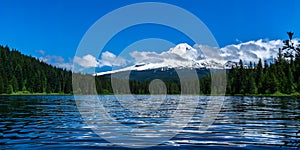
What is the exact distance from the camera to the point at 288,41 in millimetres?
12117

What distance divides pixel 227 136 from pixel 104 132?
8.11m

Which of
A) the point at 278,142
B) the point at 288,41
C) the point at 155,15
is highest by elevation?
the point at 155,15

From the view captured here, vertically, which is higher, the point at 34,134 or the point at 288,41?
the point at 288,41

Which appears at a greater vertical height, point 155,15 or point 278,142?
point 155,15

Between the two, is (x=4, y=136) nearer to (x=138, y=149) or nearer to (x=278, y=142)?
(x=138, y=149)

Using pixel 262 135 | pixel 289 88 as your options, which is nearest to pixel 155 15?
pixel 262 135

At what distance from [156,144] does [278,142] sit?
6828mm

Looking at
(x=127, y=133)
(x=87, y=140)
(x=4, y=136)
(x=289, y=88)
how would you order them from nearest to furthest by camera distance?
(x=87, y=140)
(x=4, y=136)
(x=127, y=133)
(x=289, y=88)

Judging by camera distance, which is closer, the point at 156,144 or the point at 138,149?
the point at 138,149

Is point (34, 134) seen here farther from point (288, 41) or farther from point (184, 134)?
point (288, 41)

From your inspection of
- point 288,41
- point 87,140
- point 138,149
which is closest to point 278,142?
point 138,149

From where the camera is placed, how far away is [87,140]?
20453 millimetres

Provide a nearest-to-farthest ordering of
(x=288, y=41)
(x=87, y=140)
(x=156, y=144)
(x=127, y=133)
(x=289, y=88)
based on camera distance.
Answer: (x=288, y=41)
(x=156, y=144)
(x=87, y=140)
(x=127, y=133)
(x=289, y=88)

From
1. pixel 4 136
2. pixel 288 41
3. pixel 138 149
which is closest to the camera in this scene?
pixel 288 41
